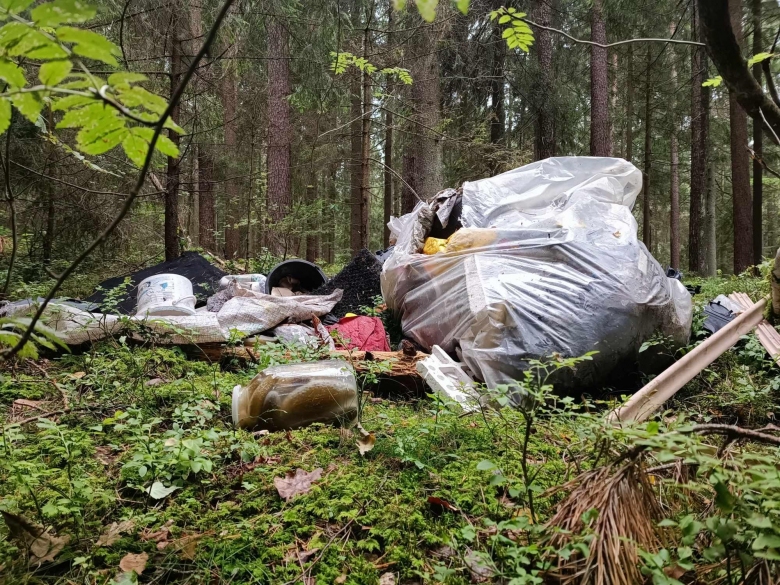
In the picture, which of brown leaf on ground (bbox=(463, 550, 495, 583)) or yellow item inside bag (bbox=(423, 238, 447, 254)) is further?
yellow item inside bag (bbox=(423, 238, 447, 254))

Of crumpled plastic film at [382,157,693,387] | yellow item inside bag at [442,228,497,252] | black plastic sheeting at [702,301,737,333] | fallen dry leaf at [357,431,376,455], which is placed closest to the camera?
fallen dry leaf at [357,431,376,455]

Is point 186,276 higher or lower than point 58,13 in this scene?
lower

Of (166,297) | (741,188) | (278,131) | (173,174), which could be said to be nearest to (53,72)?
(166,297)

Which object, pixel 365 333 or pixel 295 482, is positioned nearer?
pixel 295 482

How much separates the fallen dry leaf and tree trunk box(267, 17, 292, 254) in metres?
5.65

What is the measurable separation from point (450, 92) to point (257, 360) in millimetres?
8804

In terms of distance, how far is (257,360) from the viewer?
2.75 metres

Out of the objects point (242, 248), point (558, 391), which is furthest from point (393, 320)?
point (242, 248)

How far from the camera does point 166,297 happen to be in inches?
142

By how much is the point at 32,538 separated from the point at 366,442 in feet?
3.21

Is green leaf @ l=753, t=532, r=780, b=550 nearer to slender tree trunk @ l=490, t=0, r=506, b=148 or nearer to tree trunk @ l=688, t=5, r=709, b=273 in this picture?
slender tree trunk @ l=490, t=0, r=506, b=148

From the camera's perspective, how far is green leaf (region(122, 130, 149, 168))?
30.0 inches

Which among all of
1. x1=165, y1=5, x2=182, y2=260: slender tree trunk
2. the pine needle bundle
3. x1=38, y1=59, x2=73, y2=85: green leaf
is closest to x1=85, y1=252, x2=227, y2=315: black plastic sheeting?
x1=165, y1=5, x2=182, y2=260: slender tree trunk

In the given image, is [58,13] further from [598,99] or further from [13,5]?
[598,99]
